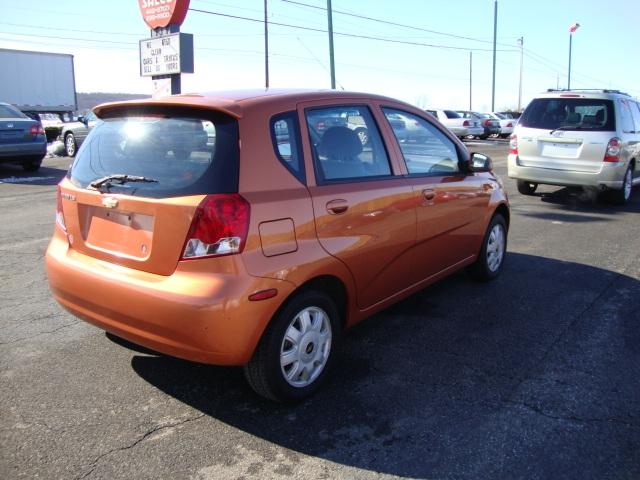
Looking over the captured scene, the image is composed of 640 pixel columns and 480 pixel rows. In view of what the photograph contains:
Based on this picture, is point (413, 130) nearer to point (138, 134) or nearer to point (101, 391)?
point (138, 134)

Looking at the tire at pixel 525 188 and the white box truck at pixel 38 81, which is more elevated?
the white box truck at pixel 38 81

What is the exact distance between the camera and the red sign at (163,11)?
1367cm

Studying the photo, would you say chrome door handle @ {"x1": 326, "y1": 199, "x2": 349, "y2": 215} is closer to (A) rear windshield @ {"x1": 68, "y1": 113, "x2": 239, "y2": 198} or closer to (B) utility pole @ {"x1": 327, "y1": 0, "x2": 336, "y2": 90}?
(A) rear windshield @ {"x1": 68, "y1": 113, "x2": 239, "y2": 198}

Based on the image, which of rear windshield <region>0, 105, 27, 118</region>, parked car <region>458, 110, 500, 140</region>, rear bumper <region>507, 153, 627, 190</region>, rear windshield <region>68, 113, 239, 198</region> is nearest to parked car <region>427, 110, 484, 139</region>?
parked car <region>458, 110, 500, 140</region>

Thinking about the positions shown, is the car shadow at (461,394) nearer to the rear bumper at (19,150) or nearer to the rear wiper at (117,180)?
the rear wiper at (117,180)

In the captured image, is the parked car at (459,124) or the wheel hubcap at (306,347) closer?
the wheel hubcap at (306,347)

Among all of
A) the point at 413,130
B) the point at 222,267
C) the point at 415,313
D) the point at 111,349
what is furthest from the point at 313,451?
the point at 413,130

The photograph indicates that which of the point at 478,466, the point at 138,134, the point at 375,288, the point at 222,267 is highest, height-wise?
the point at 138,134

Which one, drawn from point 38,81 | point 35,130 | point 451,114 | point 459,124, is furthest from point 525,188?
point 38,81

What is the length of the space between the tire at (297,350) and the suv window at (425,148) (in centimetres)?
137

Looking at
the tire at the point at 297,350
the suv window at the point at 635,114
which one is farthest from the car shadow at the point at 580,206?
the tire at the point at 297,350

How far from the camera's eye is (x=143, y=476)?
104 inches

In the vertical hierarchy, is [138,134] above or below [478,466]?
above

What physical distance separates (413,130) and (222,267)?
84.9 inches
